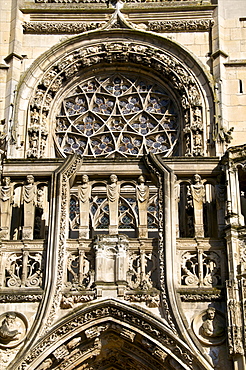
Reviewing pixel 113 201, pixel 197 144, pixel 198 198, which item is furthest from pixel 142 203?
pixel 197 144

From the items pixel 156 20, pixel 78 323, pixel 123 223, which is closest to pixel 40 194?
pixel 123 223

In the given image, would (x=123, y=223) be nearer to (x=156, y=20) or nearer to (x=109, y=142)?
(x=109, y=142)

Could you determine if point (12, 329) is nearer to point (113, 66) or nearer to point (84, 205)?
point (84, 205)

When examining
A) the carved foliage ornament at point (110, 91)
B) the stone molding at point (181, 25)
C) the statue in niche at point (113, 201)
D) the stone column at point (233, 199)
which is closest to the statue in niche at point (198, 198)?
the stone column at point (233, 199)

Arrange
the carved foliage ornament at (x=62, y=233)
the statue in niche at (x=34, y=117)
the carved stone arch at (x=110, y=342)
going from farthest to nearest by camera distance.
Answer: the statue in niche at (x=34, y=117)
the carved foliage ornament at (x=62, y=233)
the carved stone arch at (x=110, y=342)

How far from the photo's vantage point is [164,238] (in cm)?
1620

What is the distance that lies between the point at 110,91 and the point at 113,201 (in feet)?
13.9

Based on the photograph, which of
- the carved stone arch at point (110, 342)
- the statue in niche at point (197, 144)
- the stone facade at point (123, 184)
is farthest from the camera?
the statue in niche at point (197, 144)

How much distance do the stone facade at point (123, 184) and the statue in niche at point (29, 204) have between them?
0.13 ft

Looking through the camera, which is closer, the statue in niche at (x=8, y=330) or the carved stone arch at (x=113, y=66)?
the statue in niche at (x=8, y=330)

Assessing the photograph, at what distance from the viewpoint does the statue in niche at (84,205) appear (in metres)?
16.5

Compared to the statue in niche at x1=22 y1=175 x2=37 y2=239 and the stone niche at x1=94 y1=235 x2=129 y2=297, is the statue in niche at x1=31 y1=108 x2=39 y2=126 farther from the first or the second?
the stone niche at x1=94 y1=235 x2=129 y2=297

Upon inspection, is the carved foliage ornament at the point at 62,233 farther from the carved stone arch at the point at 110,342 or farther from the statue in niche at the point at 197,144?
the statue in niche at the point at 197,144

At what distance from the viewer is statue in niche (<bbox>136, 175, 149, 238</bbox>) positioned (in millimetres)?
16500
